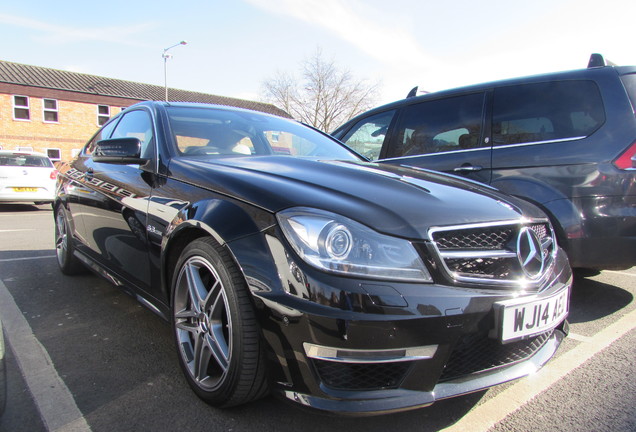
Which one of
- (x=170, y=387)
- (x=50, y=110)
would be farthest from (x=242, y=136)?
(x=50, y=110)

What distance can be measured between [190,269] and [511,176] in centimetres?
252

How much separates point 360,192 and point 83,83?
100ft

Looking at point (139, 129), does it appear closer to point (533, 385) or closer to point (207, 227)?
point (207, 227)

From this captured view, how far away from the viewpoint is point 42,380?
6.94 ft

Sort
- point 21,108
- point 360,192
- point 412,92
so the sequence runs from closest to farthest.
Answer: point 360,192 < point 412,92 < point 21,108

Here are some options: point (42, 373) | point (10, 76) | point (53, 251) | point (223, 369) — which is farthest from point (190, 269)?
point (10, 76)

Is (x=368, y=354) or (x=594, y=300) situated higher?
(x=368, y=354)

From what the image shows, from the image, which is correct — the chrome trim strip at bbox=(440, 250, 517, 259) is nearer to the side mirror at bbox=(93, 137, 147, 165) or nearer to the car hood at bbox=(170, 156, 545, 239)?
the car hood at bbox=(170, 156, 545, 239)

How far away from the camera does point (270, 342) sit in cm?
157

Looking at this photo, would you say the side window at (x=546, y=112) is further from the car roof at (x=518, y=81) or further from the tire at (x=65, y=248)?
the tire at (x=65, y=248)

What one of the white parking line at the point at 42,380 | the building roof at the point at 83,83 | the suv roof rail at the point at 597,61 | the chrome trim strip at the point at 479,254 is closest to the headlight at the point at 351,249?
the chrome trim strip at the point at 479,254

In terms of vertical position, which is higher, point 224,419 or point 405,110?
point 405,110

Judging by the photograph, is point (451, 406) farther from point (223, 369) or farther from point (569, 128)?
point (569, 128)

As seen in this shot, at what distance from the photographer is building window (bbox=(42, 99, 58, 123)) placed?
81.6 ft
